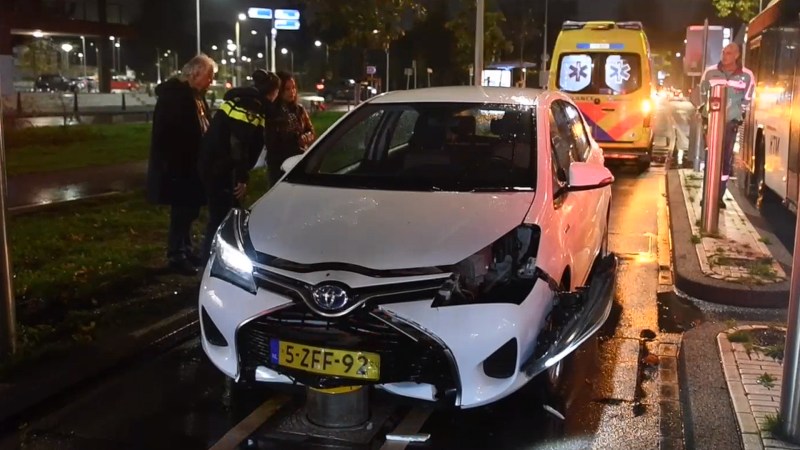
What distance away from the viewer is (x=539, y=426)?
456 cm

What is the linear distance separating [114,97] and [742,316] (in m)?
39.8

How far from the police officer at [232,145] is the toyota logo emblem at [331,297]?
302 centimetres

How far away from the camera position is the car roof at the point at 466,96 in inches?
233

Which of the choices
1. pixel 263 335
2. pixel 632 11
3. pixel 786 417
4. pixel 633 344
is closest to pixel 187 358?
pixel 263 335

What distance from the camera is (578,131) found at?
22.1ft

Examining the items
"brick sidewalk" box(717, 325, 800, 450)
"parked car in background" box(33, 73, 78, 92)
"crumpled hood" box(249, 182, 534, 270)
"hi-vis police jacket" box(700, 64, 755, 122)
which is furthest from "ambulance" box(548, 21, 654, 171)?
"parked car in background" box(33, 73, 78, 92)

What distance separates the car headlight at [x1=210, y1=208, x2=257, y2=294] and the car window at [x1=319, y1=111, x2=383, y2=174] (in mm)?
987

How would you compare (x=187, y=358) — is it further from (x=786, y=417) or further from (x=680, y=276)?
(x=680, y=276)

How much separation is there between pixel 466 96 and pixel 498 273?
6.76 ft

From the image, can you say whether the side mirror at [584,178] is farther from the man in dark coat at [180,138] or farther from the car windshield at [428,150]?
the man in dark coat at [180,138]

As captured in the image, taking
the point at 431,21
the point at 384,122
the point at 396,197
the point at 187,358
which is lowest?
the point at 187,358

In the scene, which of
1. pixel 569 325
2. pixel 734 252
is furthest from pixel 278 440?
pixel 734 252

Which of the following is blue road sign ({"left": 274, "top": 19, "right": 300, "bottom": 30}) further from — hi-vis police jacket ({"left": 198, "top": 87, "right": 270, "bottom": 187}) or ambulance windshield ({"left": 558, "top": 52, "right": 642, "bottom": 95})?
hi-vis police jacket ({"left": 198, "top": 87, "right": 270, "bottom": 187})

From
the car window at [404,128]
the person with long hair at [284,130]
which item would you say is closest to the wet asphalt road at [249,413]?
the car window at [404,128]
